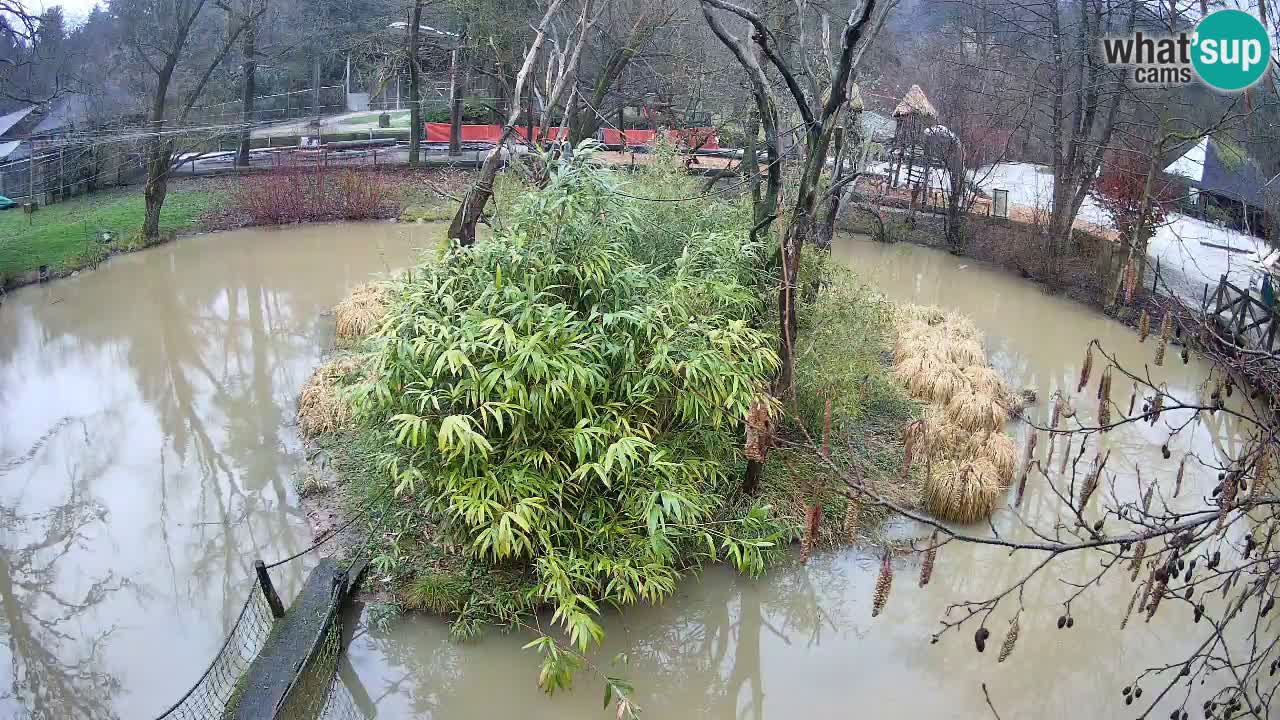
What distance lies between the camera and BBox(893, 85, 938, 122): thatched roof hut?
16.2 m

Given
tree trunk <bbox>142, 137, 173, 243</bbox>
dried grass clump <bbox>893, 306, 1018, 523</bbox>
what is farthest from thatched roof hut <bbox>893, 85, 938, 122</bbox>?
tree trunk <bbox>142, 137, 173, 243</bbox>

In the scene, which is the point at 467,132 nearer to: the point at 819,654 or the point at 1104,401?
the point at 819,654

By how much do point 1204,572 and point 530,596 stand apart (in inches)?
171

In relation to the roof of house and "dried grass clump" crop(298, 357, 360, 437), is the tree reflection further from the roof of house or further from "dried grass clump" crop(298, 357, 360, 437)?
the roof of house

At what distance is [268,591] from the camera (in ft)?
16.6

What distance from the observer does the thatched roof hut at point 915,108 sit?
16.2 m

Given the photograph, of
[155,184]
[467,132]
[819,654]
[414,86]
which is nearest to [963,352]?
[819,654]

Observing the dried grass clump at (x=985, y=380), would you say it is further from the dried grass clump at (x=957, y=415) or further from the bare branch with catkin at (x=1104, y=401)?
the bare branch with catkin at (x=1104, y=401)

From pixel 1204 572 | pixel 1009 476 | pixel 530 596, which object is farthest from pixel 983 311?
pixel 530 596

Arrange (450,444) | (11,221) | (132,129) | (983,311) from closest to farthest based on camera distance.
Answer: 1. (450,444)
2. (983,311)
3. (11,221)
4. (132,129)

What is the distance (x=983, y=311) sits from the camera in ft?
38.2

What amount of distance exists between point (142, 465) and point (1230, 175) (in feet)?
41.3

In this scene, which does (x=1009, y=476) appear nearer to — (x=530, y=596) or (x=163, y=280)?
(x=530, y=596)

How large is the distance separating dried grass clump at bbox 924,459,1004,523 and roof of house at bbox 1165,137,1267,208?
205 inches
